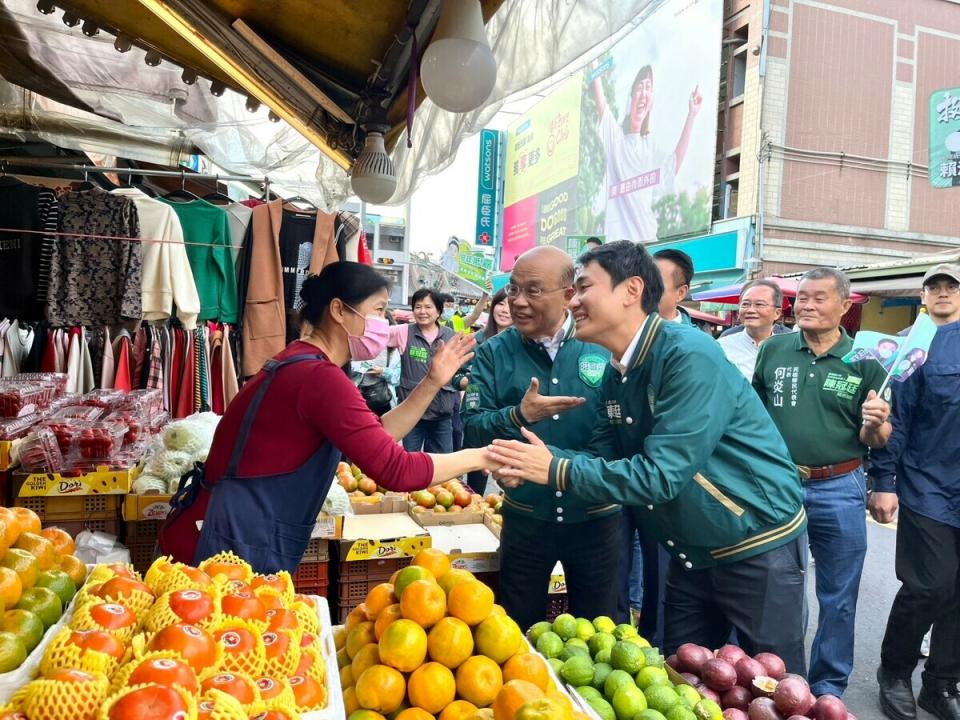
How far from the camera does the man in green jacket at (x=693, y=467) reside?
7.51 ft

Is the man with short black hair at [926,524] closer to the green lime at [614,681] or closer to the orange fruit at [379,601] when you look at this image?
the green lime at [614,681]

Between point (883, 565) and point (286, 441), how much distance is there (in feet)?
19.1

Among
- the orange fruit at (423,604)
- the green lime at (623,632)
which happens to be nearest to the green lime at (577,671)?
the green lime at (623,632)

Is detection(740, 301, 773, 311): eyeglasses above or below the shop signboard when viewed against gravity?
below

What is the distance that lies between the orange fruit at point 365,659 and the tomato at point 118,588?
0.58 metres

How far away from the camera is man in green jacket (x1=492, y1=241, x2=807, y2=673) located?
7.51 ft

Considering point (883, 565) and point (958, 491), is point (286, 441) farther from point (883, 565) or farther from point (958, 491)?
point (883, 565)

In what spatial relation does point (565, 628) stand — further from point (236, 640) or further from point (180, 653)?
point (180, 653)

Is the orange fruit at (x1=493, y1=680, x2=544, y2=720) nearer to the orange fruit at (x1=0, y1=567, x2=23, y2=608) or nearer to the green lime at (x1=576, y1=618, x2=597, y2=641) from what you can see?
the green lime at (x1=576, y1=618, x2=597, y2=641)

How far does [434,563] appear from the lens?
204cm

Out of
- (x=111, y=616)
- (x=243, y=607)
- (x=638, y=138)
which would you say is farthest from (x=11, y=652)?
(x=638, y=138)

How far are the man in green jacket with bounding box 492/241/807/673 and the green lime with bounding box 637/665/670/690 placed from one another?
1.73 feet

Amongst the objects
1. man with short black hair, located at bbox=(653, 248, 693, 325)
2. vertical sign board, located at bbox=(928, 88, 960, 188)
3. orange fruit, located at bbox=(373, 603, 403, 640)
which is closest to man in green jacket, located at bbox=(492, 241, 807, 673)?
orange fruit, located at bbox=(373, 603, 403, 640)

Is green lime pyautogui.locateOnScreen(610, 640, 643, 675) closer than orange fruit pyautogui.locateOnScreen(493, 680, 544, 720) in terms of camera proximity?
No
